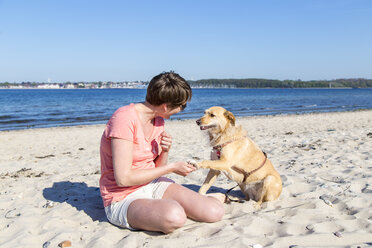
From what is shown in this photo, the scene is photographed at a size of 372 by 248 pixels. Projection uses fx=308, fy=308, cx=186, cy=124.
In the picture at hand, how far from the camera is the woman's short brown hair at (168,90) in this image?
Result: 316 centimetres

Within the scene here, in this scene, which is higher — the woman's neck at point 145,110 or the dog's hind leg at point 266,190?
the woman's neck at point 145,110

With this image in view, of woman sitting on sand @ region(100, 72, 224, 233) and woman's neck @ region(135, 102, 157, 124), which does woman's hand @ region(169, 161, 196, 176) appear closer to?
woman sitting on sand @ region(100, 72, 224, 233)

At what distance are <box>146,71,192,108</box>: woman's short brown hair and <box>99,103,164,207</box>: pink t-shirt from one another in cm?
29

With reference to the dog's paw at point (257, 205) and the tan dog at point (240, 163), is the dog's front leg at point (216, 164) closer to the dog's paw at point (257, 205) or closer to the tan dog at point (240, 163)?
the tan dog at point (240, 163)

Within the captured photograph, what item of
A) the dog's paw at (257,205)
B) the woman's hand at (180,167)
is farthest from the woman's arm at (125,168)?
the dog's paw at (257,205)

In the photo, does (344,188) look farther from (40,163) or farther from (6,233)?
(40,163)

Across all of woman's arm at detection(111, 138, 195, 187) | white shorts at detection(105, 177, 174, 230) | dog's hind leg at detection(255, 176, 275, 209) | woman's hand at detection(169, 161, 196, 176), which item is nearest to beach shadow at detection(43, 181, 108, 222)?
white shorts at detection(105, 177, 174, 230)

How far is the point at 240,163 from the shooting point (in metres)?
4.19

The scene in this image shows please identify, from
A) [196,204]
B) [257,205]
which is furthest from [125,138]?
[257,205]

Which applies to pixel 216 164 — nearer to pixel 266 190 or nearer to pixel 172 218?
pixel 266 190

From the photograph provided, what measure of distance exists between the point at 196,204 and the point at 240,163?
1.00m

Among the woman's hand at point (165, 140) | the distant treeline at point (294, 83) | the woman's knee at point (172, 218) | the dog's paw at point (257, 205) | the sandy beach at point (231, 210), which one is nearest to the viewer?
the sandy beach at point (231, 210)

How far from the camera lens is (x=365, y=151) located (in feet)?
21.4

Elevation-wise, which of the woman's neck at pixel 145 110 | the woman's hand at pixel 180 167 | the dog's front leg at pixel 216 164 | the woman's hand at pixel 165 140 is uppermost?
the woman's neck at pixel 145 110
